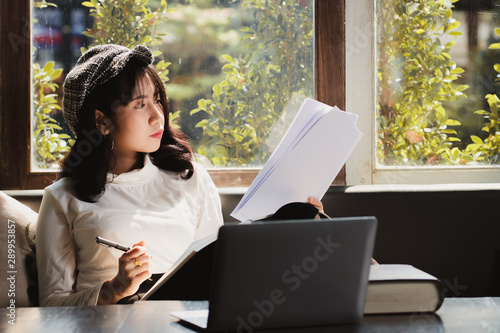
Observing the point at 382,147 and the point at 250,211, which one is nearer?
the point at 250,211

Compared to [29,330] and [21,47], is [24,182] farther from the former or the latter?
[29,330]

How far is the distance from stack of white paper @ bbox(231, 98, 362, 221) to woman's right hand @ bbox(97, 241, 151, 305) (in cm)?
29

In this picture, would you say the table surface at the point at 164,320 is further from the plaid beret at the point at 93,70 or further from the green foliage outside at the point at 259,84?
the green foliage outside at the point at 259,84

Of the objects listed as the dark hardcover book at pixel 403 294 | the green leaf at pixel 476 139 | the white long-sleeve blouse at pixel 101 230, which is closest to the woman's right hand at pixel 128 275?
the white long-sleeve blouse at pixel 101 230

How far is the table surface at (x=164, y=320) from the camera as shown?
78 centimetres

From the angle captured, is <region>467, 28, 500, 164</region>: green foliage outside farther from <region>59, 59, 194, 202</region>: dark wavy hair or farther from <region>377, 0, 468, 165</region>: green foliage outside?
<region>59, 59, 194, 202</region>: dark wavy hair

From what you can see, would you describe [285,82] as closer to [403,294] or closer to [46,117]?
[46,117]

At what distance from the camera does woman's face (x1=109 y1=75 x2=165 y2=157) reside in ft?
5.02

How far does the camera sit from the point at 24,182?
194cm

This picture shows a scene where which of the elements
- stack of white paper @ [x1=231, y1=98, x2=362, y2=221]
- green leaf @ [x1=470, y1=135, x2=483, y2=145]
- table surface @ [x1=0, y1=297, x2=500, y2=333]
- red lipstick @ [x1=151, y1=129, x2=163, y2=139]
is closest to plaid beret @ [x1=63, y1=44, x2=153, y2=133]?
red lipstick @ [x1=151, y1=129, x2=163, y2=139]

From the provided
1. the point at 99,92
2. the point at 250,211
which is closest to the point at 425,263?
the point at 250,211

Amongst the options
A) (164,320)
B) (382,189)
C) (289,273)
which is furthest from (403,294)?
(382,189)

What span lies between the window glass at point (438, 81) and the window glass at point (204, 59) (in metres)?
0.30

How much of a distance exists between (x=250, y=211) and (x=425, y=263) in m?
0.68
